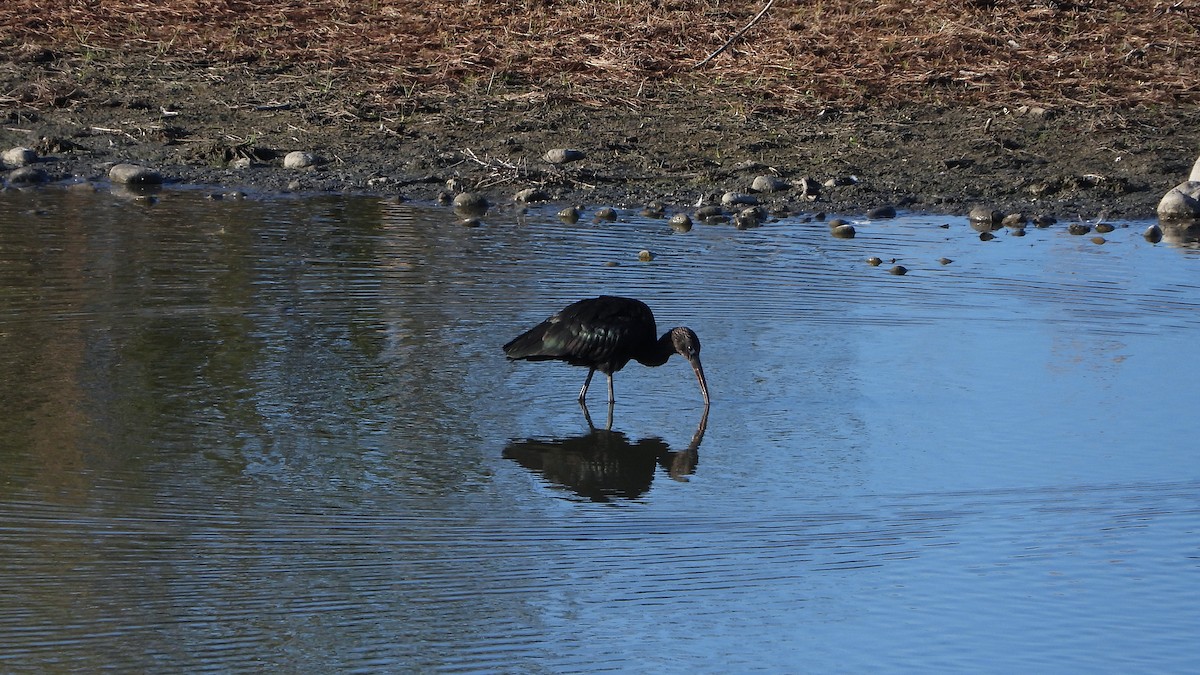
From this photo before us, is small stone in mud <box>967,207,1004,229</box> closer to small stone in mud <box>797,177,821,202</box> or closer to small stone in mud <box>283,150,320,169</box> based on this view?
small stone in mud <box>797,177,821,202</box>

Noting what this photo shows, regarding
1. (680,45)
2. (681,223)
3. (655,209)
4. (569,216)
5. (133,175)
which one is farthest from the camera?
(680,45)

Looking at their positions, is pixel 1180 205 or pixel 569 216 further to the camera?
pixel 1180 205

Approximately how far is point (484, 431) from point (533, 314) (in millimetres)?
1761

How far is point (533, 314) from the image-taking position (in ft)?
28.6

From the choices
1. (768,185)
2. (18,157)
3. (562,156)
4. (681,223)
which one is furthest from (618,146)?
(18,157)

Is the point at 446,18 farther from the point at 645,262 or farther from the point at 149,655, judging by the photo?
the point at 149,655

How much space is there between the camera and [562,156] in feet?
40.8

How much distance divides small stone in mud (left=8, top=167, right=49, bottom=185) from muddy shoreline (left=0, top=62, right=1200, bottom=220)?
6.1 inches

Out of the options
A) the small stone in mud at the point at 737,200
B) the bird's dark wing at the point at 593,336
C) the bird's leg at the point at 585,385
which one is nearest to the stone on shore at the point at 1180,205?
the small stone in mud at the point at 737,200

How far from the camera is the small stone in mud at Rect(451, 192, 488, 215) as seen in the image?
37.7ft

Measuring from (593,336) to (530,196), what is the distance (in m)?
4.38

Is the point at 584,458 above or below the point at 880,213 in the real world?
below

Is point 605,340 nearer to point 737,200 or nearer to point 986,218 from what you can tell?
point 737,200

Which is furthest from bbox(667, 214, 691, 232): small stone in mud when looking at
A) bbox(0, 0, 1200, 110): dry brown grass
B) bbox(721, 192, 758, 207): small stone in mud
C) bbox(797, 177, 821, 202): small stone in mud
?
bbox(0, 0, 1200, 110): dry brown grass
